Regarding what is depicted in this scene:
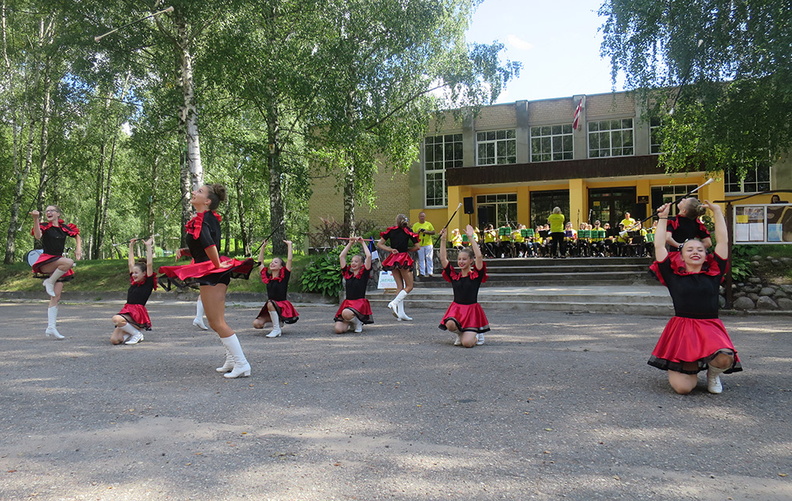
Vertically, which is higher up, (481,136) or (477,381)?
(481,136)

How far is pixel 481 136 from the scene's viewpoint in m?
34.3

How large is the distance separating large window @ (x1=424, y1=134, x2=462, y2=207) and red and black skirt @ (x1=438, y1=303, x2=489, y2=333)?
26460 millimetres

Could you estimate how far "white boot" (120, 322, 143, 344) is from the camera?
9.01 metres

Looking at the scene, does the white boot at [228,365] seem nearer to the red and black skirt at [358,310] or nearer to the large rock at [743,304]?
the red and black skirt at [358,310]

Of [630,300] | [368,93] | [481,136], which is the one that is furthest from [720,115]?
[481,136]

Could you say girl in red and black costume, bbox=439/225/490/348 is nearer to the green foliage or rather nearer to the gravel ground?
the gravel ground

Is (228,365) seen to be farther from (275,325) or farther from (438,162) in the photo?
(438,162)

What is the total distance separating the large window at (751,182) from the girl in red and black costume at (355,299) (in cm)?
2604

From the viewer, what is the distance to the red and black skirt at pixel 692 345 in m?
5.14

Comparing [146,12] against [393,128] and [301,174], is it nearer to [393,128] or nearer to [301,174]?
[301,174]

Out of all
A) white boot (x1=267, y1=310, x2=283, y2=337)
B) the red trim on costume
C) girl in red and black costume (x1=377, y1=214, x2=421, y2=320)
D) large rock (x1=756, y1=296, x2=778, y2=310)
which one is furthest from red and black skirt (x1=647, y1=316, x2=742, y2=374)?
large rock (x1=756, y1=296, x2=778, y2=310)

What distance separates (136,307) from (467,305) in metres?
5.13

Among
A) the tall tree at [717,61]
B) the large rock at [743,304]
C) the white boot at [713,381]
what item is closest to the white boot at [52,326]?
the white boot at [713,381]

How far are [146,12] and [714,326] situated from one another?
2014cm
